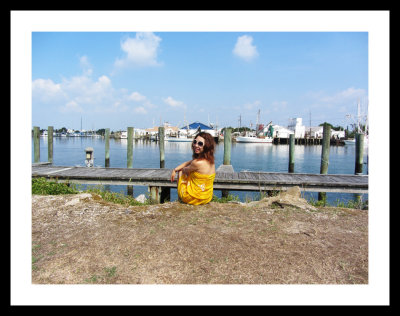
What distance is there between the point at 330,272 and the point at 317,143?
76399 millimetres

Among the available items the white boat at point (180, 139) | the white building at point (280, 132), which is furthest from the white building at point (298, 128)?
the white boat at point (180, 139)

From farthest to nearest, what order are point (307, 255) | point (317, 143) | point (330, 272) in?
point (317, 143)
point (307, 255)
point (330, 272)

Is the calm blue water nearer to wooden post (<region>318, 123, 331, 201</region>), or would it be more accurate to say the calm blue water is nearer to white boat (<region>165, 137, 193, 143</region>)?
wooden post (<region>318, 123, 331, 201</region>)

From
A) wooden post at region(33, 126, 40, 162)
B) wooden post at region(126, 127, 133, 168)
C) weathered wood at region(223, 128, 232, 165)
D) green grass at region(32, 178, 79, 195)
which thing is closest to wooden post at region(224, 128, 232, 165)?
weathered wood at region(223, 128, 232, 165)

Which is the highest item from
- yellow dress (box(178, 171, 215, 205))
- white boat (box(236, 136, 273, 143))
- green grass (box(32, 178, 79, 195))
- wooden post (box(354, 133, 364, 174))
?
white boat (box(236, 136, 273, 143))

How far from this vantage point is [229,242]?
3.71m

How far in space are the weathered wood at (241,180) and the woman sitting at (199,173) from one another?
3.73 meters

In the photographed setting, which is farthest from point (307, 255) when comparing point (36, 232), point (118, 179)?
point (118, 179)

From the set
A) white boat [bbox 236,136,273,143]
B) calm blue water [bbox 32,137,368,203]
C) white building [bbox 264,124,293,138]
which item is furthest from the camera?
white building [bbox 264,124,293,138]

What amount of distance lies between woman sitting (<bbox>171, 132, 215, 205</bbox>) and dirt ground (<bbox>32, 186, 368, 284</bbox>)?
24cm

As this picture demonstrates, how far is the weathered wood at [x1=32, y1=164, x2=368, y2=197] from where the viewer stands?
29.6 ft

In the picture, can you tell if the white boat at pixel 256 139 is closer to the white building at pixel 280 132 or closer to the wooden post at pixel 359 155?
the white building at pixel 280 132

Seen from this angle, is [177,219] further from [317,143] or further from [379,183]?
[317,143]

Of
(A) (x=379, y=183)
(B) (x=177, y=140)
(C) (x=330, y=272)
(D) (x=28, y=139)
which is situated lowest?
(C) (x=330, y=272)
